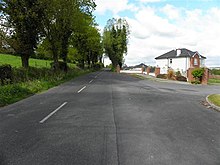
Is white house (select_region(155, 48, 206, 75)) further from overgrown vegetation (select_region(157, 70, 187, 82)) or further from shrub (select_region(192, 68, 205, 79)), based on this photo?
shrub (select_region(192, 68, 205, 79))

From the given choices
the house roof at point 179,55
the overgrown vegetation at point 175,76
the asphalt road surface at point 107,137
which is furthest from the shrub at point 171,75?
the asphalt road surface at point 107,137

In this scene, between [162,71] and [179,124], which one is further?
[162,71]

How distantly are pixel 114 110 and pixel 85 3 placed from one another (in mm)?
27526

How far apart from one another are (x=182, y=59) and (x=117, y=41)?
79.7 ft

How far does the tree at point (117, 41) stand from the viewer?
7856 cm

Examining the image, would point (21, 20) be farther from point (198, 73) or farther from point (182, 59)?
point (182, 59)

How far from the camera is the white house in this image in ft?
197

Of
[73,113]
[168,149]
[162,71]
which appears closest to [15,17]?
[73,113]

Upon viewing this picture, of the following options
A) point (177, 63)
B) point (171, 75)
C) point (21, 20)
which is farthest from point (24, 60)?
point (177, 63)

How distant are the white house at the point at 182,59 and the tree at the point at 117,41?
15074 millimetres

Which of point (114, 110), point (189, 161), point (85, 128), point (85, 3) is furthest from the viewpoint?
point (85, 3)

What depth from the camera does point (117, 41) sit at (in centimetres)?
7788

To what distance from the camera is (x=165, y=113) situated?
938 cm

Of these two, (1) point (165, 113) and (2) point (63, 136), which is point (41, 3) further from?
(2) point (63, 136)
